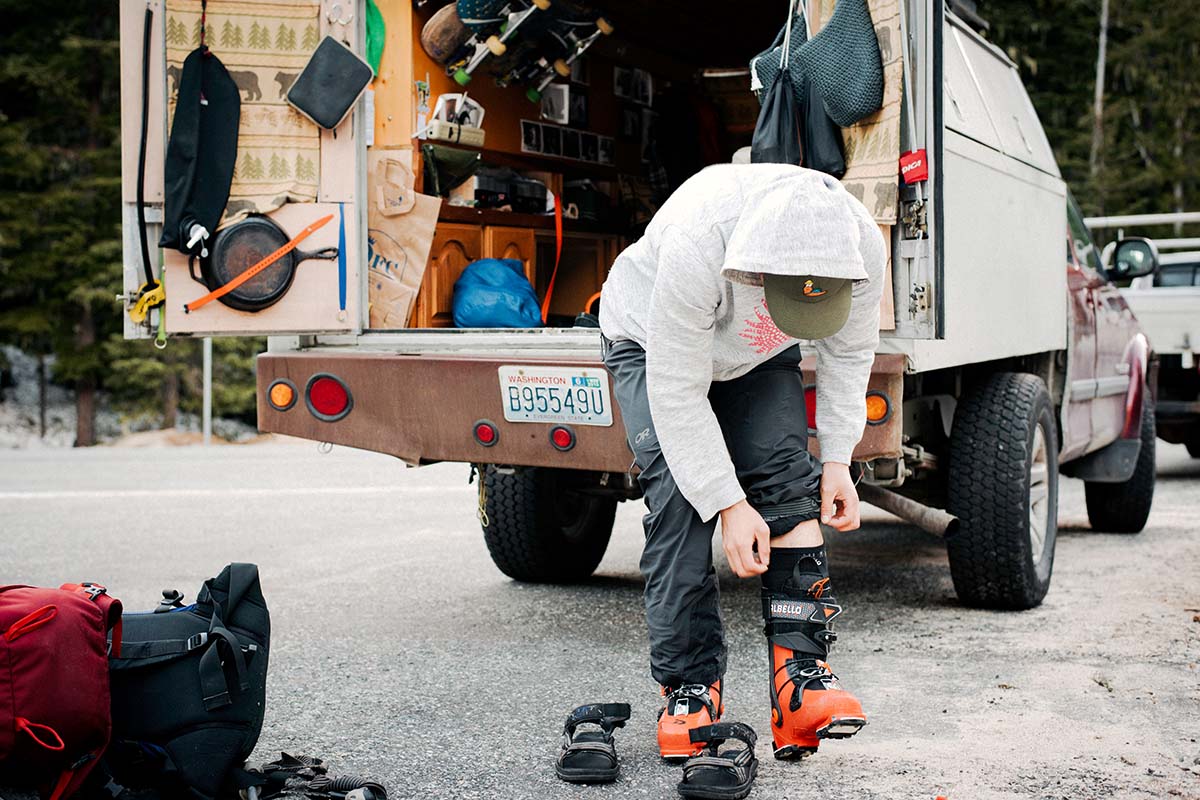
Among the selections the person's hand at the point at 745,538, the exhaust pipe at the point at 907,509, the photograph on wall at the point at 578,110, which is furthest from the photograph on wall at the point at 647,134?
the person's hand at the point at 745,538

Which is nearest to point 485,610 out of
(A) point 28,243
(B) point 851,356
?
(B) point 851,356

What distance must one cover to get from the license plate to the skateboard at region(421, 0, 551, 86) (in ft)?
6.12

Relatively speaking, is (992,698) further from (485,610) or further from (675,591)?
(485,610)

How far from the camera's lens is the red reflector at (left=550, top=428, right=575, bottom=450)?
414 centimetres

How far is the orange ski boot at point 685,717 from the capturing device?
9.99 feet

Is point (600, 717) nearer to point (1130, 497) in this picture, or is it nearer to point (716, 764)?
point (716, 764)

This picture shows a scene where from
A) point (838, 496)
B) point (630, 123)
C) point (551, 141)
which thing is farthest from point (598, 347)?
point (630, 123)

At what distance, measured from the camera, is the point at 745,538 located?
2840 millimetres

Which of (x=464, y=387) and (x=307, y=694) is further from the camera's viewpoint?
(x=464, y=387)

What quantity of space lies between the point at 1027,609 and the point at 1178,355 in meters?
5.52

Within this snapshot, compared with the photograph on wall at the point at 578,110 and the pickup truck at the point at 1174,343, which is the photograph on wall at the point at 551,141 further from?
the pickup truck at the point at 1174,343

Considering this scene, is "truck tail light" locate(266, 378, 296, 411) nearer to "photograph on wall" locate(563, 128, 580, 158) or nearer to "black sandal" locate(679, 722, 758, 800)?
"black sandal" locate(679, 722, 758, 800)

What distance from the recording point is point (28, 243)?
Result: 72.1ft

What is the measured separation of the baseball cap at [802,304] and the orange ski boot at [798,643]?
637mm
